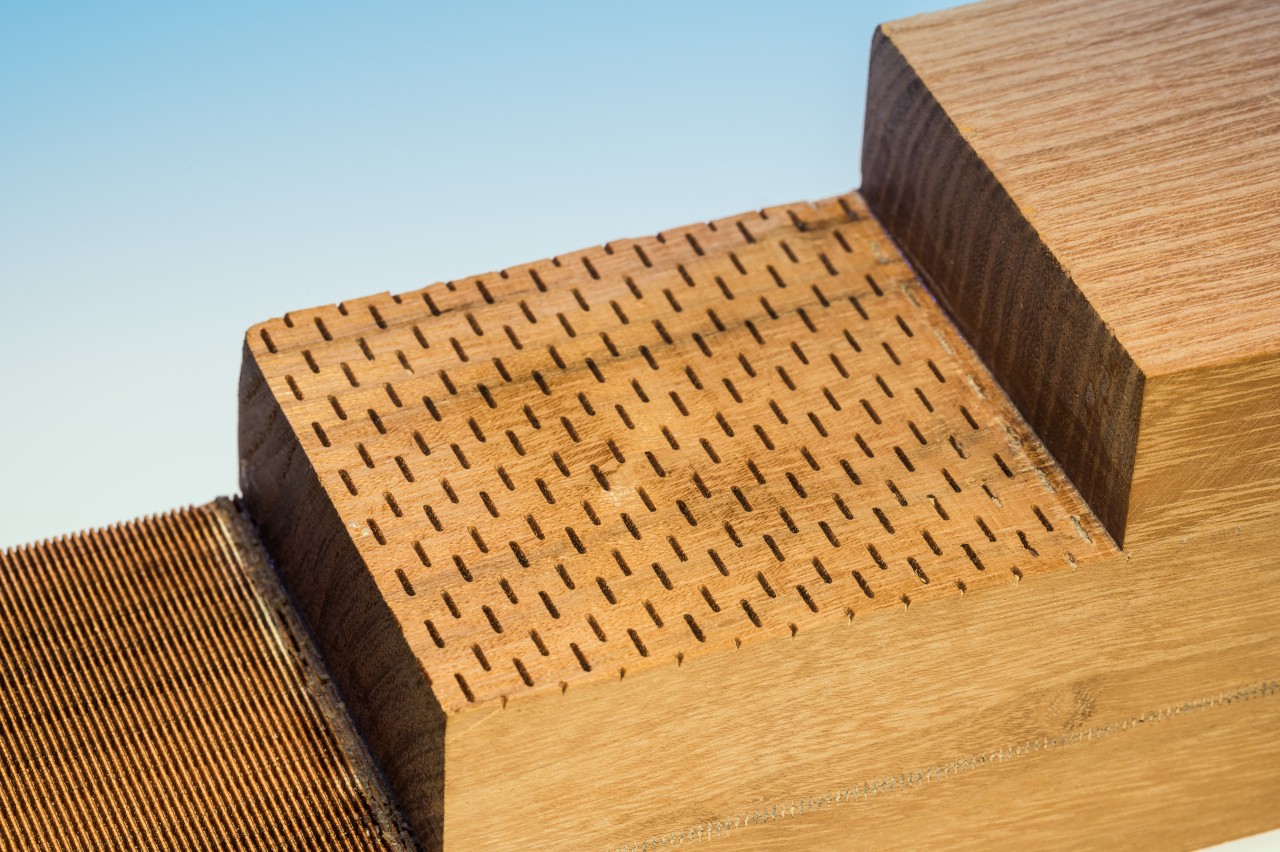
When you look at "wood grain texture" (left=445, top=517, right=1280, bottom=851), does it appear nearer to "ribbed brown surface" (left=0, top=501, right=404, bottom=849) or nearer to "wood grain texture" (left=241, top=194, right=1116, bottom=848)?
"wood grain texture" (left=241, top=194, right=1116, bottom=848)

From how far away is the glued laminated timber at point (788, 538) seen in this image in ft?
5.65

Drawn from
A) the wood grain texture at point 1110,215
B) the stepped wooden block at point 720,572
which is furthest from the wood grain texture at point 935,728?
the wood grain texture at point 1110,215

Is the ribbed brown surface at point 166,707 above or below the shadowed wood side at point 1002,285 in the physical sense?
above

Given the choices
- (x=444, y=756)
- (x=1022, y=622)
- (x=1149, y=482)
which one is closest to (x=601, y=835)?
(x=444, y=756)

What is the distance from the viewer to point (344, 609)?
184 cm

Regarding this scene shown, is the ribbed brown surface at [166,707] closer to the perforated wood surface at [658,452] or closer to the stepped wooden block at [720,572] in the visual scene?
the stepped wooden block at [720,572]

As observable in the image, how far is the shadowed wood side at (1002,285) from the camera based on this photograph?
1768mm

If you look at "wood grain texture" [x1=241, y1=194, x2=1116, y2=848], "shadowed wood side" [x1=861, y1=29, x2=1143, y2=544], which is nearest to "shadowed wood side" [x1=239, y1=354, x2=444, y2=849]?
"wood grain texture" [x1=241, y1=194, x2=1116, y2=848]

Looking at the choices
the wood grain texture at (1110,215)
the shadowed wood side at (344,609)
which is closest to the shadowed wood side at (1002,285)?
the wood grain texture at (1110,215)

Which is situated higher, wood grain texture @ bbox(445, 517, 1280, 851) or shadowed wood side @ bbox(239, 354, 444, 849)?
shadowed wood side @ bbox(239, 354, 444, 849)

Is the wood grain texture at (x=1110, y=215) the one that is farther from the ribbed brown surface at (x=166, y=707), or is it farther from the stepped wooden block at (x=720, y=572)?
the ribbed brown surface at (x=166, y=707)

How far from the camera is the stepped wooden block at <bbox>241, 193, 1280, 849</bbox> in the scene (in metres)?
1.70

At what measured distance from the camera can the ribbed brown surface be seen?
1.79 meters

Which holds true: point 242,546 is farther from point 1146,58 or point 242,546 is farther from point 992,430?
point 1146,58
